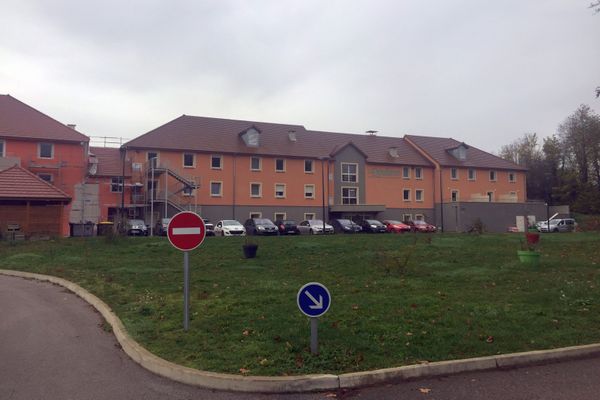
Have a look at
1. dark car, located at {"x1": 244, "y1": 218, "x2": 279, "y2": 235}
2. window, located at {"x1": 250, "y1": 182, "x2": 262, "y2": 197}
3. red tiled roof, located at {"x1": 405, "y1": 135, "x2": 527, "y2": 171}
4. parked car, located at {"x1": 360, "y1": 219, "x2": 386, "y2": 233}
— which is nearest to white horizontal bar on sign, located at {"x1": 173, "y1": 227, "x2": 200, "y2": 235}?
dark car, located at {"x1": 244, "y1": 218, "x2": 279, "y2": 235}

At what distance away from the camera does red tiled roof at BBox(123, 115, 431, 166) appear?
52.7 meters

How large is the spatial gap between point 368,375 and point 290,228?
3816cm

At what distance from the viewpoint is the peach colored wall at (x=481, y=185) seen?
64.6m

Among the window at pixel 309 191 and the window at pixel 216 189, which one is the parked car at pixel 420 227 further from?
the window at pixel 216 189

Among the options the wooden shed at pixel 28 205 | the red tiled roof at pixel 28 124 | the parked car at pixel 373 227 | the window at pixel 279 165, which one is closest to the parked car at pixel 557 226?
the parked car at pixel 373 227

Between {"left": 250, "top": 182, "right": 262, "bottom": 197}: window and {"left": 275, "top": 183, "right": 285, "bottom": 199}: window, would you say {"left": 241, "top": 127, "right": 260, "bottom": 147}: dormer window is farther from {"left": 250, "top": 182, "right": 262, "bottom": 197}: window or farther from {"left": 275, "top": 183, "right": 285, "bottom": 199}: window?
{"left": 275, "top": 183, "right": 285, "bottom": 199}: window

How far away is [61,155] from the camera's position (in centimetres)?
4762

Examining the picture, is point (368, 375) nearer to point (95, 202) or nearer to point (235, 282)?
point (235, 282)

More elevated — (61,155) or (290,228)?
(61,155)

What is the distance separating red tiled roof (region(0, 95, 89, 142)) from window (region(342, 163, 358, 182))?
27525 millimetres

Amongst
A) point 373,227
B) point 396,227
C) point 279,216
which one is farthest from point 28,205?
point 396,227

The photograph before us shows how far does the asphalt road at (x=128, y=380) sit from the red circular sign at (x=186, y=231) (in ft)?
5.91

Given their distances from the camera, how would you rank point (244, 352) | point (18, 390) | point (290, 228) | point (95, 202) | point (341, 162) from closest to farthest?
1. point (18, 390)
2. point (244, 352)
3. point (95, 202)
4. point (290, 228)
5. point (341, 162)

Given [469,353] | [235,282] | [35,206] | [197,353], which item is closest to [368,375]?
[469,353]
